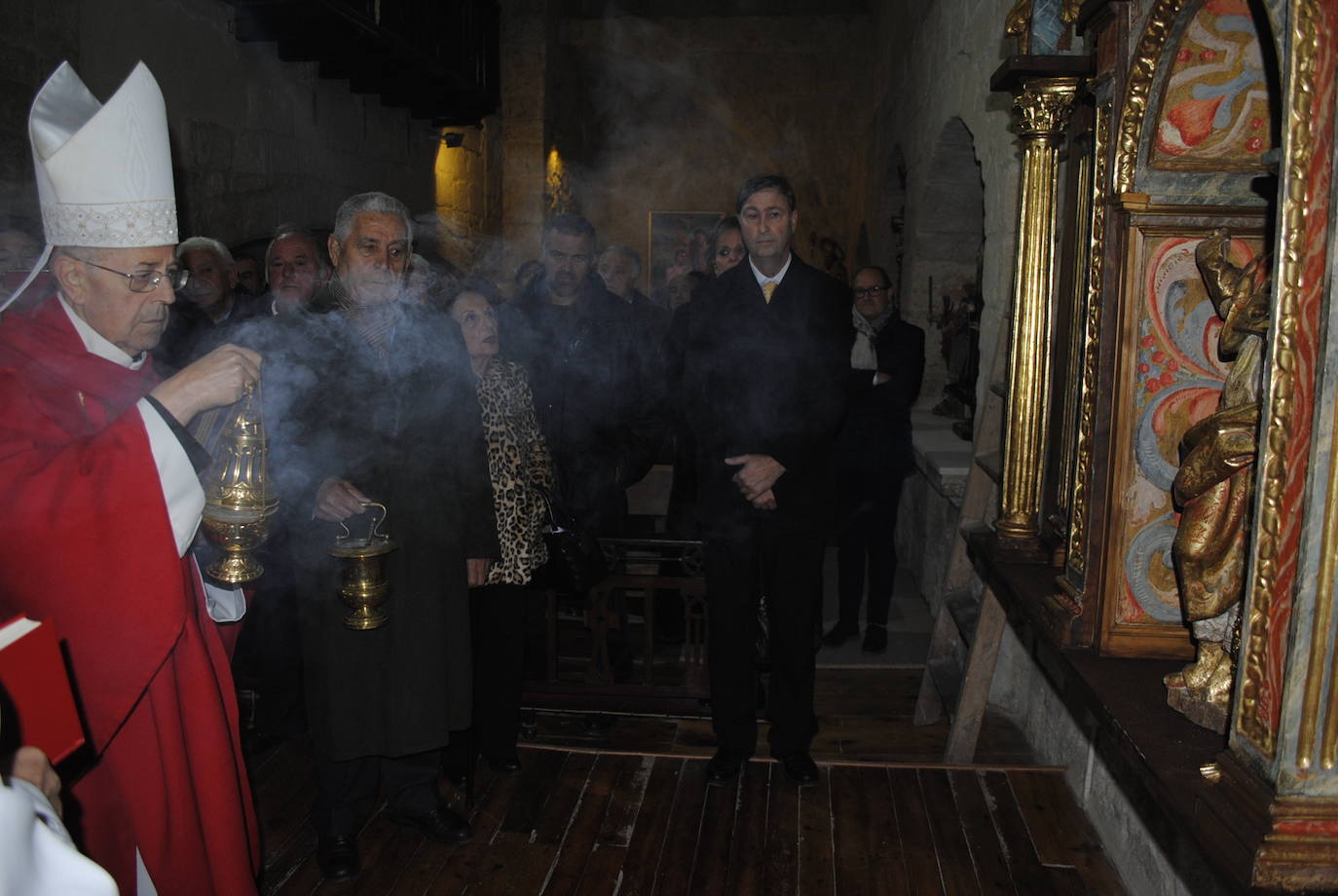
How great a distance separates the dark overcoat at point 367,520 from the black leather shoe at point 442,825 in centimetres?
28

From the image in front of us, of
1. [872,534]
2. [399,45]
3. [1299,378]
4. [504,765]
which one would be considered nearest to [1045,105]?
[1299,378]

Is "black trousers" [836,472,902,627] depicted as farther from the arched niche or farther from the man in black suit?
the arched niche

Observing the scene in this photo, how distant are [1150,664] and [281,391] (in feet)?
7.34

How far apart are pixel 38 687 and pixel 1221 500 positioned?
194 centimetres

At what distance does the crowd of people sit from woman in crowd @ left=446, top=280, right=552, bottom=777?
1 centimetres

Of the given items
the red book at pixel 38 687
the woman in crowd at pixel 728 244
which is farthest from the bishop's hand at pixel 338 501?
the woman in crowd at pixel 728 244

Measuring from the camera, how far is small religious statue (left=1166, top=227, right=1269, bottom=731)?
184cm

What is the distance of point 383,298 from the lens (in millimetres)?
2727

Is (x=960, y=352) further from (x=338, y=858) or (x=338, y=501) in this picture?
(x=338, y=858)

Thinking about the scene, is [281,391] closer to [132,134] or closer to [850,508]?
[132,134]

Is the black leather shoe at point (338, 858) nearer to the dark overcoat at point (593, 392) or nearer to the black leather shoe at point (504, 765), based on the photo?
the black leather shoe at point (504, 765)

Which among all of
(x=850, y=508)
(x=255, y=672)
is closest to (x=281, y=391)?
(x=255, y=672)

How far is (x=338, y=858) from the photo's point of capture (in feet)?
9.00

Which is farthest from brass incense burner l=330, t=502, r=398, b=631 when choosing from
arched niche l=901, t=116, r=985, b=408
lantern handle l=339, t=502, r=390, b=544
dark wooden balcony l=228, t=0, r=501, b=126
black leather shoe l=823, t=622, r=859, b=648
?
arched niche l=901, t=116, r=985, b=408
